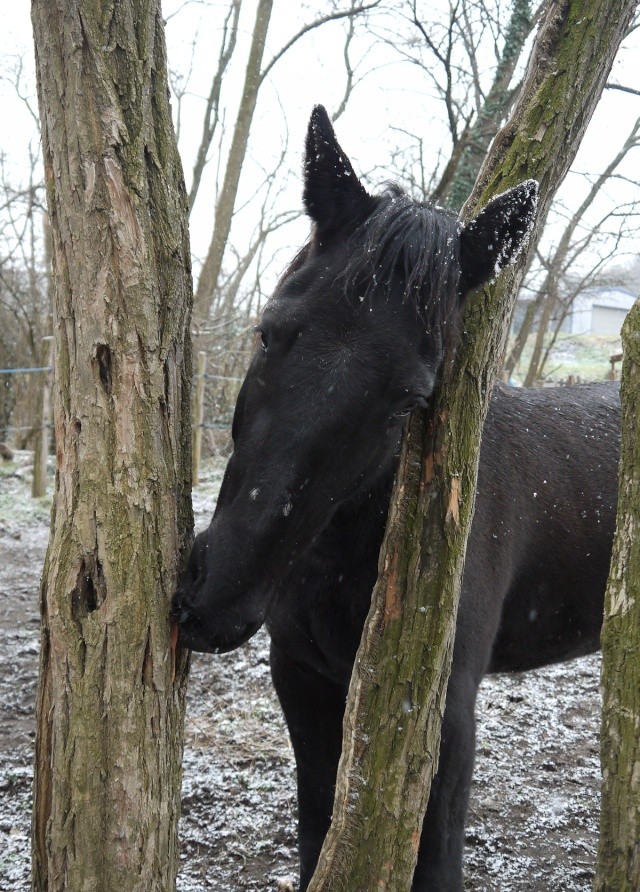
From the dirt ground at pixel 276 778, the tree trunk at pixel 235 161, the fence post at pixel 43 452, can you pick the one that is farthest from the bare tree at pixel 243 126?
the dirt ground at pixel 276 778

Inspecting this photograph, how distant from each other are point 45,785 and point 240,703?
3082 millimetres

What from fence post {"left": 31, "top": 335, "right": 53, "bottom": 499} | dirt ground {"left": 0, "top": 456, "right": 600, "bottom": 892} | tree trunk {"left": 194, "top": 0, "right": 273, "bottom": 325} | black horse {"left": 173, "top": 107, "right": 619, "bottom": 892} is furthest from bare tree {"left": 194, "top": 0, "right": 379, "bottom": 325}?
black horse {"left": 173, "top": 107, "right": 619, "bottom": 892}

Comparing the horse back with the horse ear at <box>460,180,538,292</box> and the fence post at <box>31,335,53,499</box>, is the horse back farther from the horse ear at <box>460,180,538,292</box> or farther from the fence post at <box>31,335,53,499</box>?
the fence post at <box>31,335,53,499</box>

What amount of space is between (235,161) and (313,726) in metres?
11.2

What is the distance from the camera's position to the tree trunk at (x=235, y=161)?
471 inches

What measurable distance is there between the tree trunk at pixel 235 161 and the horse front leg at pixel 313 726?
9797 mm

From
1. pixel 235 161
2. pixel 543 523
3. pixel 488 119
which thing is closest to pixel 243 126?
pixel 235 161

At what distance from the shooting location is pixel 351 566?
2420mm

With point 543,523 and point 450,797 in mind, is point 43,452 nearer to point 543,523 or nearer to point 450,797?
point 543,523

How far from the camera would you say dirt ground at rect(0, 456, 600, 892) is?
331 centimetres

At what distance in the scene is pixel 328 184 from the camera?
89.5 inches

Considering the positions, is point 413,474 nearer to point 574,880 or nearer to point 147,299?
point 147,299

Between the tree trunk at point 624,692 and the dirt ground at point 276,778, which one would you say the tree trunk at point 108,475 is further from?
the dirt ground at point 276,778

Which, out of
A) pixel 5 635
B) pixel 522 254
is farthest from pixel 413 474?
pixel 5 635
